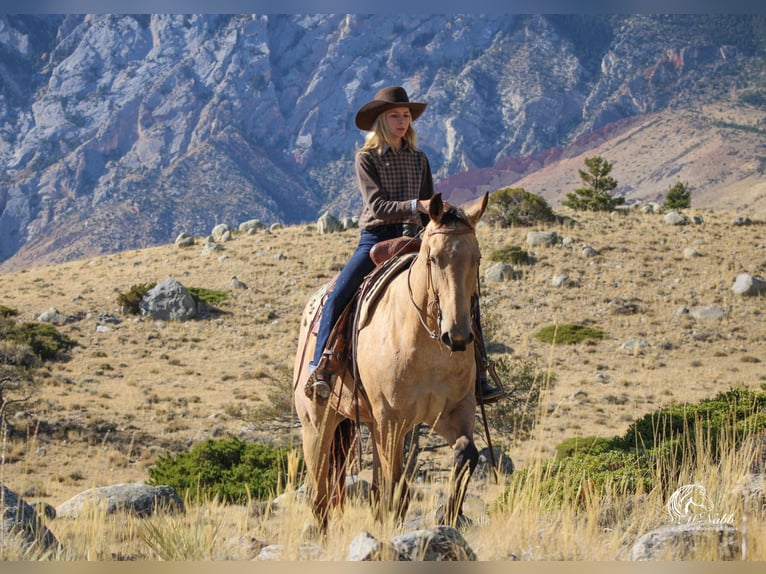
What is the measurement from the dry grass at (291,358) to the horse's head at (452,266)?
4.35ft

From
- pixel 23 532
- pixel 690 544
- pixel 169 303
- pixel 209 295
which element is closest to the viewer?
pixel 690 544

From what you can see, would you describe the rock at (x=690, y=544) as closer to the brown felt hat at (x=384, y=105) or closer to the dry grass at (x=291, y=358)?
the dry grass at (x=291, y=358)

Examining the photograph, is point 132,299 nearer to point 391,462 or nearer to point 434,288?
point 391,462

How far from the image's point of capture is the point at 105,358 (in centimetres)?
2736

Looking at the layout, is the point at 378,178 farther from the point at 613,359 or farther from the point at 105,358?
the point at 105,358

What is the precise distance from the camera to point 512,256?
34125mm

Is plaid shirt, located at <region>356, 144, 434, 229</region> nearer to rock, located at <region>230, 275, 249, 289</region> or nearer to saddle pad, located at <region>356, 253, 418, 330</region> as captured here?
saddle pad, located at <region>356, 253, 418, 330</region>

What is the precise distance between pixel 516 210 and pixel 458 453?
120 ft

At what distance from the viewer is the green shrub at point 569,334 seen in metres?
27.0

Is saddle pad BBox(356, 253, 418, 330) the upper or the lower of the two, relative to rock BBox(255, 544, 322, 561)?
upper

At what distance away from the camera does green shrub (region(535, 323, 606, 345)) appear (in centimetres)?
2695

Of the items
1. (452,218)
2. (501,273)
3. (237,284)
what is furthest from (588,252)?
(452,218)

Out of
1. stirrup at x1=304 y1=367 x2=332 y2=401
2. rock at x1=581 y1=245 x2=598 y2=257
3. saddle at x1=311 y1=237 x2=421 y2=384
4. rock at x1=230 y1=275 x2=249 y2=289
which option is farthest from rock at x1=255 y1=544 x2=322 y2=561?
rock at x1=581 y1=245 x2=598 y2=257

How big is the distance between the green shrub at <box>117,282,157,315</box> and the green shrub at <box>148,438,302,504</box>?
62.7 feet
